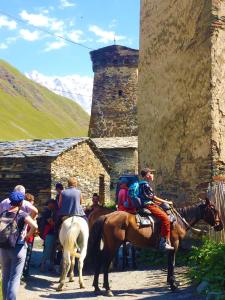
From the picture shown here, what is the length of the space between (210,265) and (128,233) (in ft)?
5.39

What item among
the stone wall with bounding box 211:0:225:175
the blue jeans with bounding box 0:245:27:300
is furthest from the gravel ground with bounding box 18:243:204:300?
the stone wall with bounding box 211:0:225:175

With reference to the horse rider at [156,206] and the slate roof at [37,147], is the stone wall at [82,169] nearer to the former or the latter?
the slate roof at [37,147]

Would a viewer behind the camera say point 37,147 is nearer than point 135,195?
No

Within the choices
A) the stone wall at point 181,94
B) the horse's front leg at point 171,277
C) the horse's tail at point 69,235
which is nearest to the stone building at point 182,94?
the stone wall at point 181,94

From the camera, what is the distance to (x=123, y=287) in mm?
8516

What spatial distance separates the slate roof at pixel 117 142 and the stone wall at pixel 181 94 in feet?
57.1

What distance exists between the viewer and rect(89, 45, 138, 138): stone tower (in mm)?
34656

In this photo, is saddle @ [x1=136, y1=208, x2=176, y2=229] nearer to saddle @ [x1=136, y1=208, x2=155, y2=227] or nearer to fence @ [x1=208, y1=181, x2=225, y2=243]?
saddle @ [x1=136, y1=208, x2=155, y2=227]

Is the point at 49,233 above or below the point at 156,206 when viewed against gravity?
below

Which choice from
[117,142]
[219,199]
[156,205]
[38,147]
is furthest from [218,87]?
[117,142]

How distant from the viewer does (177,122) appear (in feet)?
35.9

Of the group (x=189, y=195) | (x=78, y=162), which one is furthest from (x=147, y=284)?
(x=78, y=162)

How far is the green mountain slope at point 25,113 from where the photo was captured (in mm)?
113781

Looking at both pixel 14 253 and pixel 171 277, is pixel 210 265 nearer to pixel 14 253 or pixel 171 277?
pixel 171 277
